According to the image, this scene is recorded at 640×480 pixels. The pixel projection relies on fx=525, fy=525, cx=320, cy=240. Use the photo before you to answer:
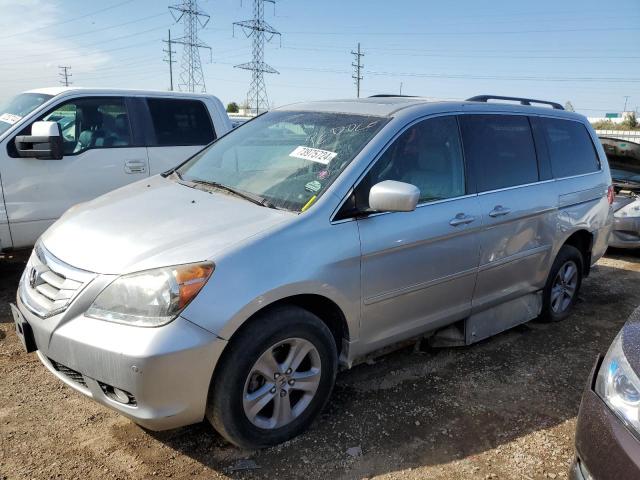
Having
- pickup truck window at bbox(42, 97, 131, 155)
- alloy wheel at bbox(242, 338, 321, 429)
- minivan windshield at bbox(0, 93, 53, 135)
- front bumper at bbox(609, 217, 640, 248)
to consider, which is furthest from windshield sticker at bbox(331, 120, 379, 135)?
front bumper at bbox(609, 217, 640, 248)

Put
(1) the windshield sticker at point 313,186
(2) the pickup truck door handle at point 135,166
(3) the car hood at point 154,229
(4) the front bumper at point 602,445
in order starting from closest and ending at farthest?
1. (4) the front bumper at point 602,445
2. (3) the car hood at point 154,229
3. (1) the windshield sticker at point 313,186
4. (2) the pickup truck door handle at point 135,166

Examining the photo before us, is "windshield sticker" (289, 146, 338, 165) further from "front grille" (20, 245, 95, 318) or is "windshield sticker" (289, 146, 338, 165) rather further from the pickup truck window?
the pickup truck window

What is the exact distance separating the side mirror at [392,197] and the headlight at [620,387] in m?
1.14

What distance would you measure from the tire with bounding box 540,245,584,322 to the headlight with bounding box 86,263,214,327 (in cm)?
321

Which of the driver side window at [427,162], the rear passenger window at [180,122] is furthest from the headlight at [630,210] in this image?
the rear passenger window at [180,122]

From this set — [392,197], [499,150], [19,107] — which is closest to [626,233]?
[499,150]

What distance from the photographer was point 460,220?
3328 millimetres

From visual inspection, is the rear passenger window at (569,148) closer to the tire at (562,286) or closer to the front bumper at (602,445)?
the tire at (562,286)

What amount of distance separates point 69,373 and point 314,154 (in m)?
1.74

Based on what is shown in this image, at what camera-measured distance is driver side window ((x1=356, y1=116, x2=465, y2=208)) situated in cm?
307

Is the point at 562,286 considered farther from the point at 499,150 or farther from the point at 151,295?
the point at 151,295

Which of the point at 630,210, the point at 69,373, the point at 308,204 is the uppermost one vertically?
the point at 308,204

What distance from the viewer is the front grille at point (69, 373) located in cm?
244

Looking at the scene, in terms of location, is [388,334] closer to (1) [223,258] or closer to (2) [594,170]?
(1) [223,258]
